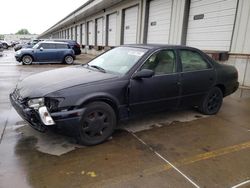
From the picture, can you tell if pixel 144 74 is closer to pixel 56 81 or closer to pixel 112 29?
pixel 56 81

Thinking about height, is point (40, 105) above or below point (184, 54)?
below

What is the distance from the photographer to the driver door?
385 centimetres

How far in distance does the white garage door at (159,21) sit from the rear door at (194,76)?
21.4ft

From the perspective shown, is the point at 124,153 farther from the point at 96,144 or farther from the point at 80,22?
the point at 80,22

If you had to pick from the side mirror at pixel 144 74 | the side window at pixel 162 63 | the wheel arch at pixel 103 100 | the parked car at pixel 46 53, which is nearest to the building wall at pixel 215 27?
the side window at pixel 162 63

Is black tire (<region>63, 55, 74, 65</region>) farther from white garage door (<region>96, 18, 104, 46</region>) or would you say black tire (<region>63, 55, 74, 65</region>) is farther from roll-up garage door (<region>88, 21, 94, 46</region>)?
roll-up garage door (<region>88, 21, 94, 46</region>)

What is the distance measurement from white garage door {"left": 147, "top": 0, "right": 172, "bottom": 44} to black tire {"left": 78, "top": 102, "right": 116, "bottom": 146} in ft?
27.2

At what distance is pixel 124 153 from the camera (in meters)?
3.33

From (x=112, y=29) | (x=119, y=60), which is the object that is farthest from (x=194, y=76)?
(x=112, y=29)

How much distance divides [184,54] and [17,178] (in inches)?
139

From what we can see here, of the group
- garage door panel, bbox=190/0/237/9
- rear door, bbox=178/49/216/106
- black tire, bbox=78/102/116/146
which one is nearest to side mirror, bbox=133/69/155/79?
black tire, bbox=78/102/116/146

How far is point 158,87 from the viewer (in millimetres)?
4070

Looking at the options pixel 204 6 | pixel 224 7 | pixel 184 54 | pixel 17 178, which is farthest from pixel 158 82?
pixel 204 6

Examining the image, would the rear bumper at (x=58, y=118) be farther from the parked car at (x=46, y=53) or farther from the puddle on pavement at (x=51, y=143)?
the parked car at (x=46, y=53)
